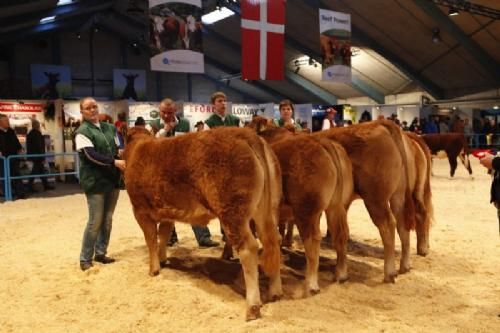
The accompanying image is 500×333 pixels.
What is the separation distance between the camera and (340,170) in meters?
4.06

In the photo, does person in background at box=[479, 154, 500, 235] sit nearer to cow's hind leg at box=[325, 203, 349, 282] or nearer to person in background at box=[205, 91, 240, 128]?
cow's hind leg at box=[325, 203, 349, 282]

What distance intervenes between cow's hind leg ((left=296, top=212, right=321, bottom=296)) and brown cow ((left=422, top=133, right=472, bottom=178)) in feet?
31.9

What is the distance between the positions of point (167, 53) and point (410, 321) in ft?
21.5

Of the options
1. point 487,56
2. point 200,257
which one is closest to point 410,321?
point 200,257

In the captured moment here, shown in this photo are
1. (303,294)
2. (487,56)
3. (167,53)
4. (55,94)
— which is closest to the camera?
(303,294)

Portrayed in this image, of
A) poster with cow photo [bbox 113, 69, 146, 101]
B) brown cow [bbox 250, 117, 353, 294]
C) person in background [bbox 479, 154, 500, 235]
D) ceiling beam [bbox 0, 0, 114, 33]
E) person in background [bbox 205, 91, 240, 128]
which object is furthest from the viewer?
poster with cow photo [bbox 113, 69, 146, 101]

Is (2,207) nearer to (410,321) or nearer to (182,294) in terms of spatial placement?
(182,294)

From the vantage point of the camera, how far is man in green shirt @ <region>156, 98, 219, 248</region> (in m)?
5.20

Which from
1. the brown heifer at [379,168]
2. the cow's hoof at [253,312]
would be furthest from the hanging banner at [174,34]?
the cow's hoof at [253,312]

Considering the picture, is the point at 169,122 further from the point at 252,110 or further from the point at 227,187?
the point at 252,110

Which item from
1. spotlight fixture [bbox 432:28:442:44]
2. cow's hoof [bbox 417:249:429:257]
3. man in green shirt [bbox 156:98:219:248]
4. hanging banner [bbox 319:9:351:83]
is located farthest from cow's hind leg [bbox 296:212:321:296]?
spotlight fixture [bbox 432:28:442:44]

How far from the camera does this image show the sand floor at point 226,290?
10.9 feet

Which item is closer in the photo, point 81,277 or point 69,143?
point 81,277

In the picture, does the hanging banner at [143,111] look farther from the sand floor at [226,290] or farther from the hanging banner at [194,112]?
the sand floor at [226,290]
